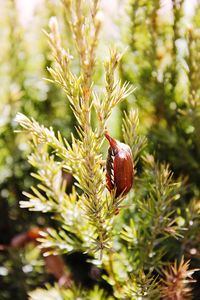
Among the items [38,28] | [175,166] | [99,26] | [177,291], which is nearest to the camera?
[99,26]

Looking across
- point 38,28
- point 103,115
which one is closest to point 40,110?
point 38,28

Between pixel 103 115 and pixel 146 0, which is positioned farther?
pixel 146 0

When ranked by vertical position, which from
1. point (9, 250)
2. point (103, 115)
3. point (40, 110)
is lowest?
point (9, 250)

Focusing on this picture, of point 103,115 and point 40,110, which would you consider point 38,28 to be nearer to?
point 40,110

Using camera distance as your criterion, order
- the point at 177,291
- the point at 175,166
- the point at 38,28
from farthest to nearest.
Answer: the point at 38,28 < the point at 175,166 < the point at 177,291
